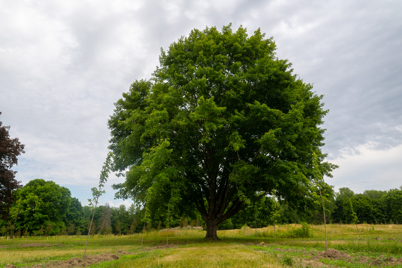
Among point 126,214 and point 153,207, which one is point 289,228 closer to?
point 153,207

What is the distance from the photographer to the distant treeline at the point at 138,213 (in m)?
21.6

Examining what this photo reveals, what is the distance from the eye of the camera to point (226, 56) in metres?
19.7

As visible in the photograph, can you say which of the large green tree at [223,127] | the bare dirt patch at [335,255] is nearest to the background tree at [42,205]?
the large green tree at [223,127]

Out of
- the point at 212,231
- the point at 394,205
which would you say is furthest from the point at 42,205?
the point at 394,205

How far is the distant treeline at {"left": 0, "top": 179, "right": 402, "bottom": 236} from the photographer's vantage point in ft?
70.9

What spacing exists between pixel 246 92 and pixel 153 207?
38.5 feet

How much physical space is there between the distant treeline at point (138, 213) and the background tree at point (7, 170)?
0.98 metres

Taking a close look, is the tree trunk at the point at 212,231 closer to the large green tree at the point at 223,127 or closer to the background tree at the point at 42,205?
the large green tree at the point at 223,127

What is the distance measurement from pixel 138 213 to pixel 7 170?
13027 mm

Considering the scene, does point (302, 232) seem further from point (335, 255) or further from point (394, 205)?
point (394, 205)

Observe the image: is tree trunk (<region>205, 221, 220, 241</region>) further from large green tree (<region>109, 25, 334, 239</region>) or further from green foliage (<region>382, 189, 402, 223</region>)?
green foliage (<region>382, 189, 402, 223</region>)

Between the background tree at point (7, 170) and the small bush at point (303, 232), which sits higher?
the background tree at point (7, 170)

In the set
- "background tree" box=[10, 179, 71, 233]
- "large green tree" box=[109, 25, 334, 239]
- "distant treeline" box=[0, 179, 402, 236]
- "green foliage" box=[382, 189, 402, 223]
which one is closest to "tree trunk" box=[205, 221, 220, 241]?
"large green tree" box=[109, 25, 334, 239]

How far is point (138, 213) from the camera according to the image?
1972 centimetres
